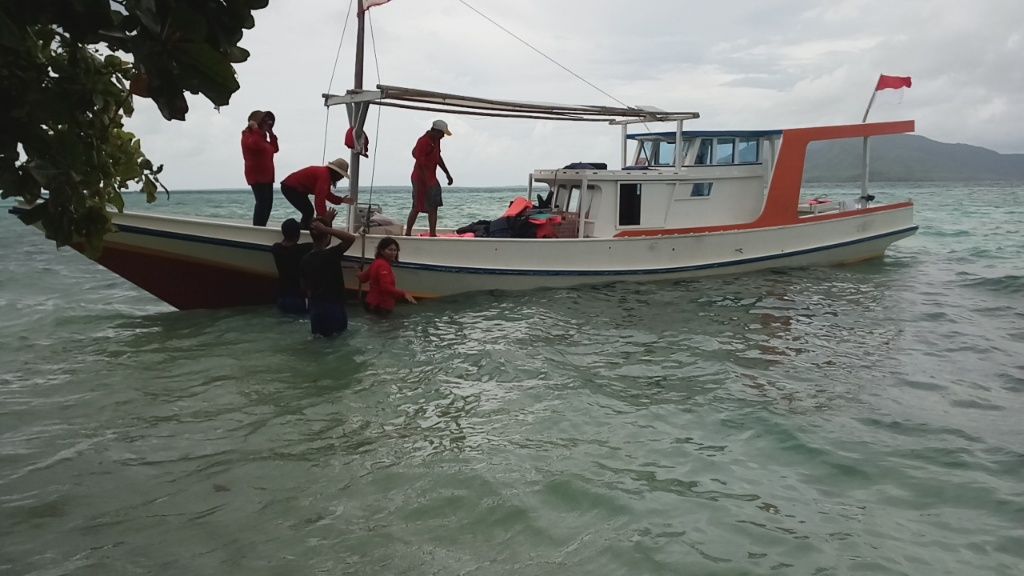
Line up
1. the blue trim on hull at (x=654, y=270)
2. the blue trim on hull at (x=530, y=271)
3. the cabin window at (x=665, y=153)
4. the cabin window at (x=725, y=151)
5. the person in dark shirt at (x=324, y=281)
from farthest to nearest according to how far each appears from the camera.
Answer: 1. the cabin window at (x=665, y=153)
2. the cabin window at (x=725, y=151)
3. the blue trim on hull at (x=654, y=270)
4. the blue trim on hull at (x=530, y=271)
5. the person in dark shirt at (x=324, y=281)

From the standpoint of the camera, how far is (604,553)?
411cm

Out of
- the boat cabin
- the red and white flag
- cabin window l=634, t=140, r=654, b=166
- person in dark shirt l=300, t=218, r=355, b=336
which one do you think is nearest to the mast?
person in dark shirt l=300, t=218, r=355, b=336

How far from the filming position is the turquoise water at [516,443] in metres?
4.17

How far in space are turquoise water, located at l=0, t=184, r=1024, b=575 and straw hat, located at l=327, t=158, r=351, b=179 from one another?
200 centimetres

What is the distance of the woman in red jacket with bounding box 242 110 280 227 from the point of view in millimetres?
10242

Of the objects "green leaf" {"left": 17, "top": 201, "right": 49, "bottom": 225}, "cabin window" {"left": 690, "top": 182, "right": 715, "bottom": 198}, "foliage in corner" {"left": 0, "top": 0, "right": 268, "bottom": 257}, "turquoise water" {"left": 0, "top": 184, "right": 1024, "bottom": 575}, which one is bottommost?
"turquoise water" {"left": 0, "top": 184, "right": 1024, "bottom": 575}

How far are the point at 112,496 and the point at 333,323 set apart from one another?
423 centimetres

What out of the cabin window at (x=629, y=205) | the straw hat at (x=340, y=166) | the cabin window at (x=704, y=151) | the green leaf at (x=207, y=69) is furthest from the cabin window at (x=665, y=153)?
the green leaf at (x=207, y=69)

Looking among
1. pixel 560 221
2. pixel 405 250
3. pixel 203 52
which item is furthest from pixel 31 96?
pixel 560 221

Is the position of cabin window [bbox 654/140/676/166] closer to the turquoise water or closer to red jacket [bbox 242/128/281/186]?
the turquoise water

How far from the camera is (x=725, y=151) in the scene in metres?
13.8

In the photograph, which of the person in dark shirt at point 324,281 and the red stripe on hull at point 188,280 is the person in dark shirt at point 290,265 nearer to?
the red stripe on hull at point 188,280

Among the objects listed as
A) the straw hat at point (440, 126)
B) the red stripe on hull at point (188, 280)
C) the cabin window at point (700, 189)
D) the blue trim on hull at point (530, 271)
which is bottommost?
the red stripe on hull at point (188, 280)

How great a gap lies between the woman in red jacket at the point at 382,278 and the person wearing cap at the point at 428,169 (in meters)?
1.61
